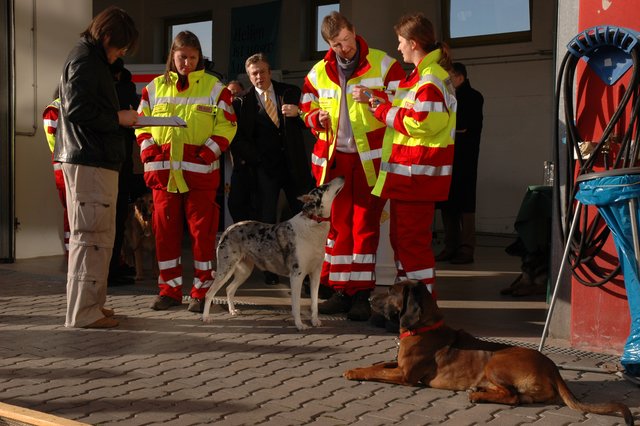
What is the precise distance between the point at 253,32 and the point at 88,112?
35.9 feet

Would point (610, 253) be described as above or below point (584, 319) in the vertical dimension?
above

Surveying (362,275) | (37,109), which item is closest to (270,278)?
(362,275)

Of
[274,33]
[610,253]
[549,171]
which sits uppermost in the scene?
[274,33]

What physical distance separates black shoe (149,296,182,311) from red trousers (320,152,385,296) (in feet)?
4.27

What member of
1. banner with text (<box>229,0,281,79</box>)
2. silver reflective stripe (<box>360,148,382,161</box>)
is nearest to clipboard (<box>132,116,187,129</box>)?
silver reflective stripe (<box>360,148,382,161</box>)

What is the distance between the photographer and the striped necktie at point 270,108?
8664 millimetres

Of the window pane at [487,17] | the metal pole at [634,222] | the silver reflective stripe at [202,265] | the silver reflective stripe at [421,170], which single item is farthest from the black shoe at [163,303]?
the window pane at [487,17]

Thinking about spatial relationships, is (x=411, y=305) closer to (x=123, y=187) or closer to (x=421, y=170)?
(x=421, y=170)

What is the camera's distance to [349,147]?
23.2ft

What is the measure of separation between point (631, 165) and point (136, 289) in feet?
16.0

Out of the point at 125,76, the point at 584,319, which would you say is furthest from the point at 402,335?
the point at 125,76

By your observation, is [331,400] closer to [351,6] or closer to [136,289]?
[136,289]

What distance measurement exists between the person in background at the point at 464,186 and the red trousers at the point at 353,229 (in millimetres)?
3841

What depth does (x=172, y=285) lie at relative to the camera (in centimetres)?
748
